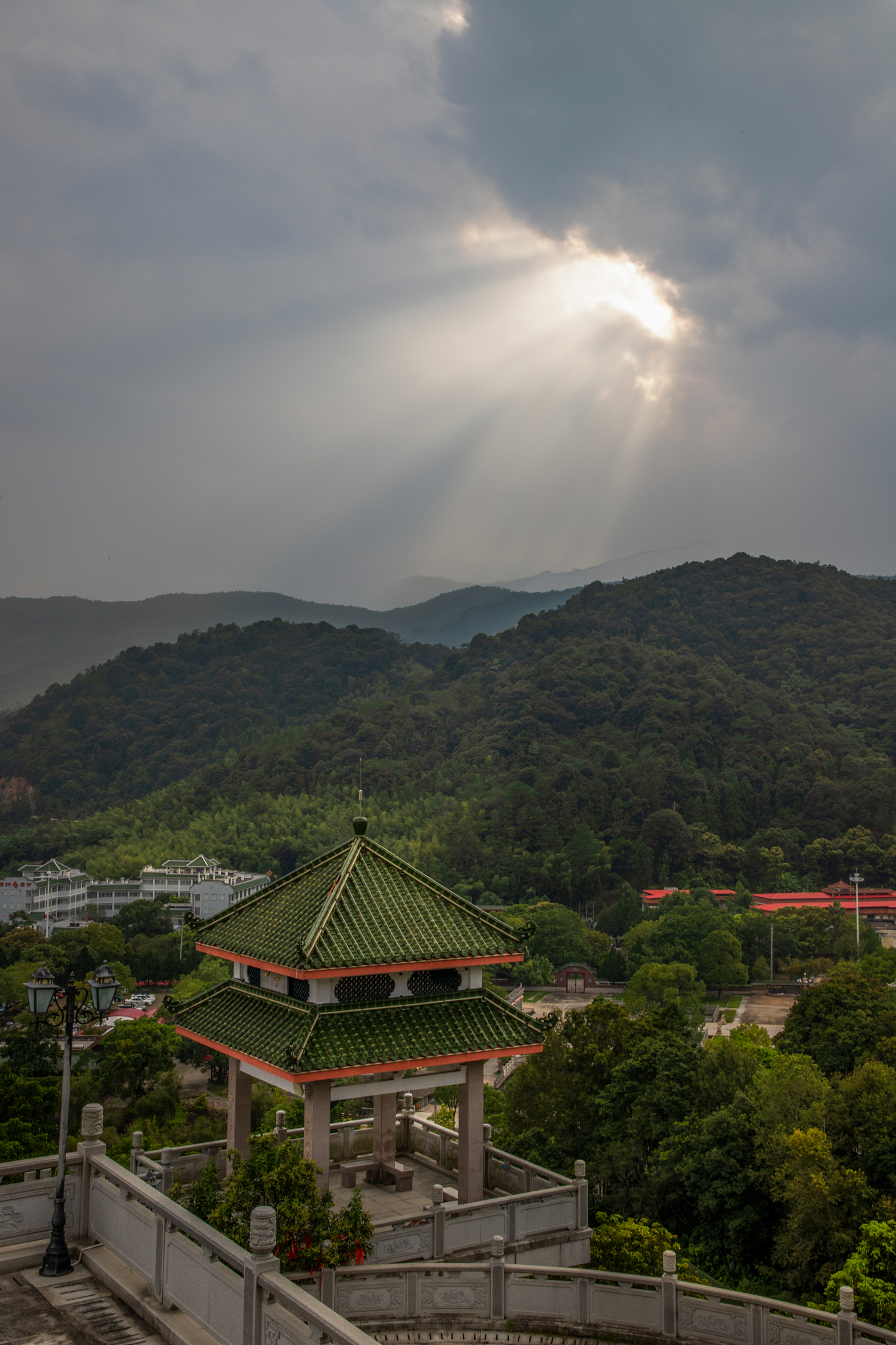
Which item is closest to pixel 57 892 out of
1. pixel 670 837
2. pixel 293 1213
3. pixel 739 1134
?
pixel 670 837

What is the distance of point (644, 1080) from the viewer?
101 feet

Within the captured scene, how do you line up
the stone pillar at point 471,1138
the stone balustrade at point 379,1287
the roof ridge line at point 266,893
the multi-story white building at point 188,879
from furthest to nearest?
1. the multi-story white building at point 188,879
2. the roof ridge line at point 266,893
3. the stone pillar at point 471,1138
4. the stone balustrade at point 379,1287

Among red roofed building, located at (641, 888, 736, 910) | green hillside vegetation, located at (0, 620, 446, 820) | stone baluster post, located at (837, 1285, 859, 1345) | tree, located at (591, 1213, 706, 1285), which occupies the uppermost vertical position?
green hillside vegetation, located at (0, 620, 446, 820)

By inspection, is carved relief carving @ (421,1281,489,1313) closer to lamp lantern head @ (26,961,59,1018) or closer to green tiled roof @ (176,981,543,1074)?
green tiled roof @ (176,981,543,1074)

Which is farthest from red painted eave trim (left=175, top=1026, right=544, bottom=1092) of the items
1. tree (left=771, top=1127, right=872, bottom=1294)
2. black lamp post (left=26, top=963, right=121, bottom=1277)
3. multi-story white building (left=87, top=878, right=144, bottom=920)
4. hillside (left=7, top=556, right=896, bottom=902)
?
multi-story white building (left=87, top=878, right=144, bottom=920)

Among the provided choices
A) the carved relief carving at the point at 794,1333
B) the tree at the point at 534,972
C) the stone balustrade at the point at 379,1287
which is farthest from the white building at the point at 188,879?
the carved relief carving at the point at 794,1333

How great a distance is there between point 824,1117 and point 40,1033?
30.7m

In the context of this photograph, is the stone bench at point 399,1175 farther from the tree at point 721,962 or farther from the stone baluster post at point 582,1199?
the tree at point 721,962

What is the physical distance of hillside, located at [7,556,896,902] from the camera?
10200 cm

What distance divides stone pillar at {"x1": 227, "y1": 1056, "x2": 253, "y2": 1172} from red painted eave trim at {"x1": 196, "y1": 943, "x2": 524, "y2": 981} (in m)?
1.46

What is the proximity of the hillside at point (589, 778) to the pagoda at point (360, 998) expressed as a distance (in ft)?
269

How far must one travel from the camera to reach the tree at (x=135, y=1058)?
4322 centimetres

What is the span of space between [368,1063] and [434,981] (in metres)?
1.89

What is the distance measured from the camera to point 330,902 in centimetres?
1398
